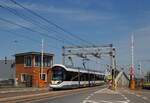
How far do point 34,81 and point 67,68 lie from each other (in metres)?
27.2

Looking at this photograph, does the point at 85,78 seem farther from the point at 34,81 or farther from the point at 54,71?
the point at 34,81

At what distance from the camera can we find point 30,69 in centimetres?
7812

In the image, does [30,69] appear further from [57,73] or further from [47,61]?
[57,73]

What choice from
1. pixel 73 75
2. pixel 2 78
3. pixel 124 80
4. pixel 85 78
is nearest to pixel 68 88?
pixel 73 75

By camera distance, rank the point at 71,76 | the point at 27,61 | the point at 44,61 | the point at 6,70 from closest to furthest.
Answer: the point at 71,76, the point at 27,61, the point at 44,61, the point at 6,70

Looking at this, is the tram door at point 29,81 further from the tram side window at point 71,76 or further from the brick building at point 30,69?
the tram side window at point 71,76

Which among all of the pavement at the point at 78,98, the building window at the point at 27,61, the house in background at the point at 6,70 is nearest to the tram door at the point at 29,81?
the building window at the point at 27,61

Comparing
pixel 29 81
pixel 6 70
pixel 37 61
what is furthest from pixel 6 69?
pixel 29 81

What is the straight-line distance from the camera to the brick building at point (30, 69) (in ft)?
250

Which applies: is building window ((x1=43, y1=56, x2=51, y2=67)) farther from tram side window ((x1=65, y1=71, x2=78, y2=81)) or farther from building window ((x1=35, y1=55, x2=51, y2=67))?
tram side window ((x1=65, y1=71, x2=78, y2=81))

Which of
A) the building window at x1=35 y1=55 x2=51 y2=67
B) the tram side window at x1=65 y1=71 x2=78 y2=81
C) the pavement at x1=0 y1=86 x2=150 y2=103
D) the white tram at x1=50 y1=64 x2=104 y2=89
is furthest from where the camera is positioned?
the building window at x1=35 y1=55 x2=51 y2=67

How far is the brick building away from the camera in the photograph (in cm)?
7606

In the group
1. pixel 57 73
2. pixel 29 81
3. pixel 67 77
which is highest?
pixel 57 73

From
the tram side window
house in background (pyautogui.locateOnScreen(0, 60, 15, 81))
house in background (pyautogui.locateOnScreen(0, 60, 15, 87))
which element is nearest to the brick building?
house in background (pyautogui.locateOnScreen(0, 60, 15, 87))
